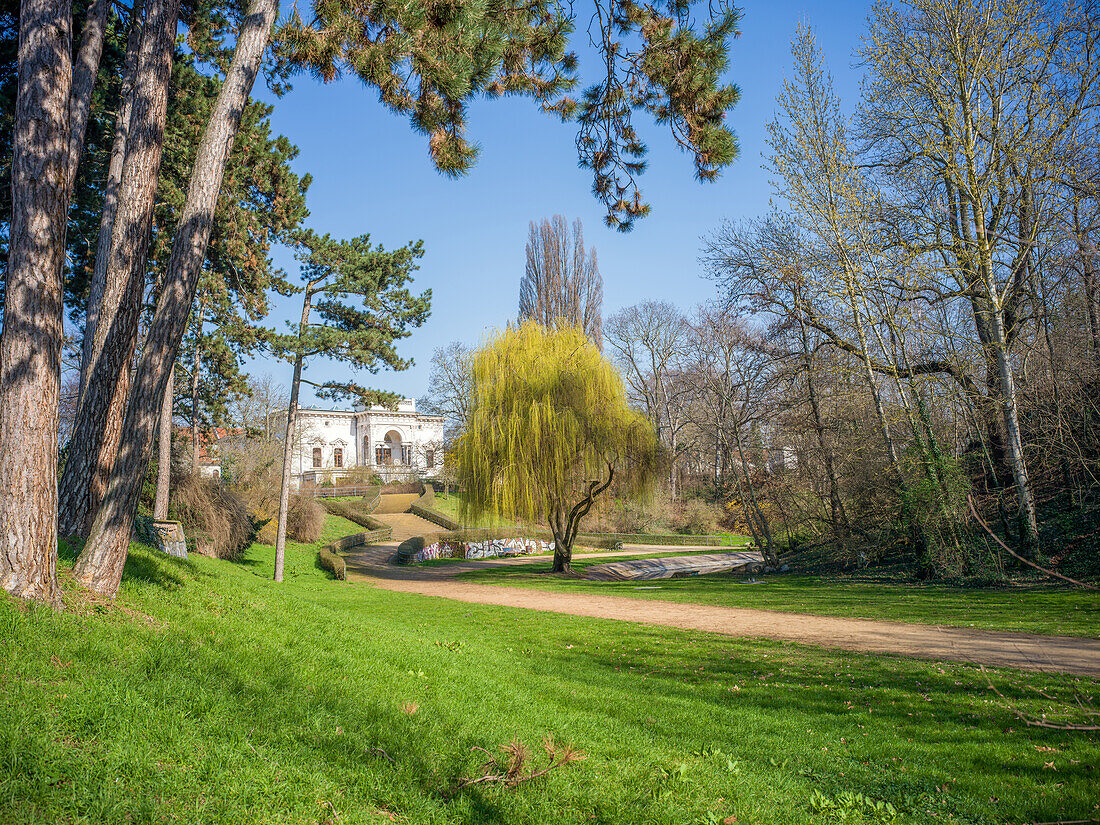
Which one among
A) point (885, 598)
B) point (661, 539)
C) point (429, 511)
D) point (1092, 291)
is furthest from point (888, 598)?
point (429, 511)

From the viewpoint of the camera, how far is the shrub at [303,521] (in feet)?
82.2

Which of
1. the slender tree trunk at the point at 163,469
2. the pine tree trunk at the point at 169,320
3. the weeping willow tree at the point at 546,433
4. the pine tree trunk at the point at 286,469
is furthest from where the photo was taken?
the weeping willow tree at the point at 546,433

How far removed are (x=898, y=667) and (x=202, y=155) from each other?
9.11m

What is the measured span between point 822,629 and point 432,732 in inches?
291

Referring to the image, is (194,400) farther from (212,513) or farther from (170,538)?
(170,538)

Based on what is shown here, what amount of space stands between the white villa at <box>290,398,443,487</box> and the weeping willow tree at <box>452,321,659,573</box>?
33821mm

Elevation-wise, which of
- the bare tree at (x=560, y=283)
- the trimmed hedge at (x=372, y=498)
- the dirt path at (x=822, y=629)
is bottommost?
the dirt path at (x=822, y=629)

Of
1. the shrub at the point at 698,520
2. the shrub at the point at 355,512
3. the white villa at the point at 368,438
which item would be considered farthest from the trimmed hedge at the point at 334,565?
the white villa at the point at 368,438

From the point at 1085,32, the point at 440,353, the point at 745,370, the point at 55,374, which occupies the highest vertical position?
the point at 440,353

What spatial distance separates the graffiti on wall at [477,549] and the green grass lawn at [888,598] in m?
8.84

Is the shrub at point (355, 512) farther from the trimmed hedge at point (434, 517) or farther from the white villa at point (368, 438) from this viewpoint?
the white villa at point (368, 438)

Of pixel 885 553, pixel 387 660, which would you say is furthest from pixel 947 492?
pixel 387 660

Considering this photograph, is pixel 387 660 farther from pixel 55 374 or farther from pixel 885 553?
pixel 885 553

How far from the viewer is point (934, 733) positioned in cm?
484
